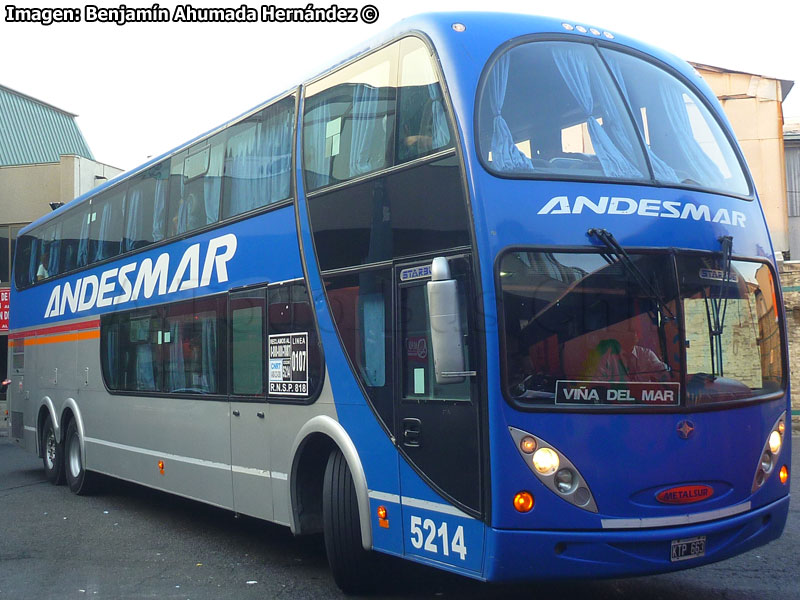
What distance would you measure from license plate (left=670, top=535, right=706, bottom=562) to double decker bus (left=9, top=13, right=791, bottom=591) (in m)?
0.03

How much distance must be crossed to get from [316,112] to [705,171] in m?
3.04

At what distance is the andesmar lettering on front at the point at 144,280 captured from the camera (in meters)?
9.20

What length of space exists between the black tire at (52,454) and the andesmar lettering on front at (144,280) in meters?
1.69

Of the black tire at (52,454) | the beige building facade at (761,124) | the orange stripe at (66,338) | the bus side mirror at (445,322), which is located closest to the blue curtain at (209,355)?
the orange stripe at (66,338)

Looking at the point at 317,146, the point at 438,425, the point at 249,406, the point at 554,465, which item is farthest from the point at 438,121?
the point at 249,406

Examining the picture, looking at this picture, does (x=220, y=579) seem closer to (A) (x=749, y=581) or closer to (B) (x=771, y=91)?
(A) (x=749, y=581)

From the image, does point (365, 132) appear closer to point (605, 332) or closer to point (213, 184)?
point (605, 332)

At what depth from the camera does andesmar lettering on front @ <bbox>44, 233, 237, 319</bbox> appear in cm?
920

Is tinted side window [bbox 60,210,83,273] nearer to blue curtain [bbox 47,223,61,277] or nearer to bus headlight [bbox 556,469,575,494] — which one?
blue curtain [bbox 47,223,61,277]

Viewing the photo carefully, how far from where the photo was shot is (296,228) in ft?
25.6

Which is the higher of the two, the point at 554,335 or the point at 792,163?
the point at 792,163

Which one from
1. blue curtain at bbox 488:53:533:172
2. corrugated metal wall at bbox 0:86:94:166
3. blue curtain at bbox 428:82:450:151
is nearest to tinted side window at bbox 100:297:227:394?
blue curtain at bbox 428:82:450:151

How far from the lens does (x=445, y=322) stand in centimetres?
567

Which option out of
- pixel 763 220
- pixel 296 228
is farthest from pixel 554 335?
pixel 296 228
